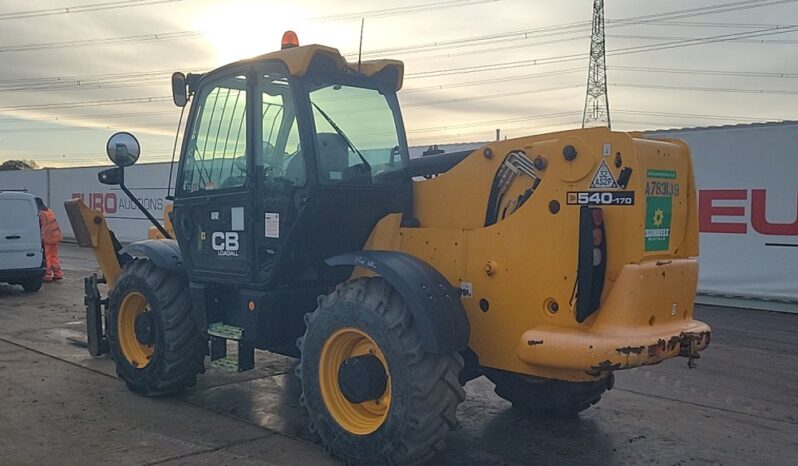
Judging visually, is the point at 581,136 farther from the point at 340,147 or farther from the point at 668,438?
the point at 668,438

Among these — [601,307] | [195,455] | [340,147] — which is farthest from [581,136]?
[195,455]

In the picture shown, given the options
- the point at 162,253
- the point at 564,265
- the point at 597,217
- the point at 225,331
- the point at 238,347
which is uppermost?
the point at 597,217

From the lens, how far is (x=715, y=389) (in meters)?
7.08

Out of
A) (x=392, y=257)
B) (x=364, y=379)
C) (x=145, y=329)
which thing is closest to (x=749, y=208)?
(x=392, y=257)

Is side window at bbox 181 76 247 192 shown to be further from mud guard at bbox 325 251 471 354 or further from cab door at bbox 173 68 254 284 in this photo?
mud guard at bbox 325 251 471 354

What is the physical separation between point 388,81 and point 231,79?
1212 millimetres

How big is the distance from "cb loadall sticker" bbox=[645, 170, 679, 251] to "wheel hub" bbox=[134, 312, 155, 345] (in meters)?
4.20

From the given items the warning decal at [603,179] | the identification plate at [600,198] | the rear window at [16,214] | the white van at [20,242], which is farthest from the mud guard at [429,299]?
the rear window at [16,214]

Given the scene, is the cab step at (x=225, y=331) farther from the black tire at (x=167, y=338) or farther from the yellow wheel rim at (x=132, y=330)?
the yellow wheel rim at (x=132, y=330)

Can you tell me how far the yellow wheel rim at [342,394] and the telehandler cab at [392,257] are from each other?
0.04ft

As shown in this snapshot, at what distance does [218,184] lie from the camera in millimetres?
5973

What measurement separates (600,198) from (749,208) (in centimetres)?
896

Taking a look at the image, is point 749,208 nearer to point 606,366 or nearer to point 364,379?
point 606,366

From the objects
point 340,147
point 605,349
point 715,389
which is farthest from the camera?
point 715,389
